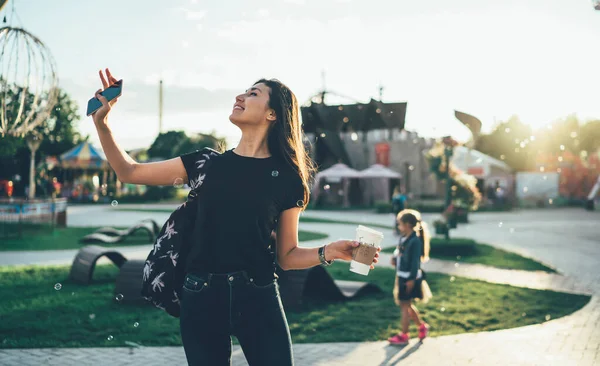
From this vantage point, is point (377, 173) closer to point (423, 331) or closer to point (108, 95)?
point (423, 331)

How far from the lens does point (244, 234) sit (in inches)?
104

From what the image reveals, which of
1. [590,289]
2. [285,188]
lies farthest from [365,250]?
[590,289]

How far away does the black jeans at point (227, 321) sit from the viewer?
258cm

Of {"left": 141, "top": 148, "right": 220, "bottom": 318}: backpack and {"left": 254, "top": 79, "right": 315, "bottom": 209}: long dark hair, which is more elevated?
{"left": 254, "top": 79, "right": 315, "bottom": 209}: long dark hair

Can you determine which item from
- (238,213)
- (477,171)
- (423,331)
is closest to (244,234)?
(238,213)

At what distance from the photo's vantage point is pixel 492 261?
1421 cm

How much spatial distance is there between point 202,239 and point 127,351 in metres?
4.17

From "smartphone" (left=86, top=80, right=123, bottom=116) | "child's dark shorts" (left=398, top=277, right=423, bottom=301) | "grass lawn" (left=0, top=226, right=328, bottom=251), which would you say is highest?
"smartphone" (left=86, top=80, right=123, bottom=116)

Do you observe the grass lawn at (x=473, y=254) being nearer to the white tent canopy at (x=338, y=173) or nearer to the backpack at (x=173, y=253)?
the backpack at (x=173, y=253)

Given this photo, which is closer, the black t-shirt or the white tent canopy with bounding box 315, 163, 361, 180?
the black t-shirt

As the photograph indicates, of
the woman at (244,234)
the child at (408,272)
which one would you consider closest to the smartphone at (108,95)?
the woman at (244,234)

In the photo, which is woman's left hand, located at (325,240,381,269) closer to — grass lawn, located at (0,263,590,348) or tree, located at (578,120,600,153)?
grass lawn, located at (0,263,590,348)

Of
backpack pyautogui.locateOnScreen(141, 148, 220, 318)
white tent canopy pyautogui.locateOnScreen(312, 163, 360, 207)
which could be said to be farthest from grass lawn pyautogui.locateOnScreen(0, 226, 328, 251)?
white tent canopy pyautogui.locateOnScreen(312, 163, 360, 207)

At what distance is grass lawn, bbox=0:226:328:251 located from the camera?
16.2m
